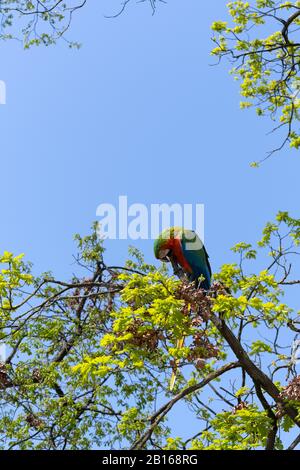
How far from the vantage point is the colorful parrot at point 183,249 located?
7.75 metres

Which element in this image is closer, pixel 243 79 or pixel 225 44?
pixel 225 44

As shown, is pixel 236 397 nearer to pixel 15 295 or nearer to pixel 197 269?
pixel 197 269

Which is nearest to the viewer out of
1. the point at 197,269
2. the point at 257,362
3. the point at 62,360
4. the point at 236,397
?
the point at 257,362

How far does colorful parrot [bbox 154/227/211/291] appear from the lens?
7.75m

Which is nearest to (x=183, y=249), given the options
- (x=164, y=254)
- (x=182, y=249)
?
(x=182, y=249)

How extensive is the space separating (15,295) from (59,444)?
2101 mm

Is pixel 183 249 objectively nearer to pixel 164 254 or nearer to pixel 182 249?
pixel 182 249

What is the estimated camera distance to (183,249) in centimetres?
773
